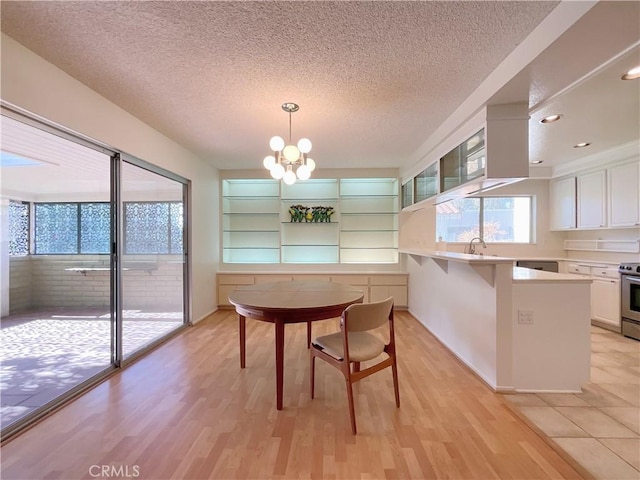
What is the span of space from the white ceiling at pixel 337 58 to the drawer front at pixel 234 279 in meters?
2.60

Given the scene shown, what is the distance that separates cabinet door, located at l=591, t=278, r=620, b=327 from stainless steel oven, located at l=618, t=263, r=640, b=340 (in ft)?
0.32

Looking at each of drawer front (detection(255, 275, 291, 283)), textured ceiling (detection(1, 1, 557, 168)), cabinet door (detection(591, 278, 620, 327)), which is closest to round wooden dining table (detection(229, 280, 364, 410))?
textured ceiling (detection(1, 1, 557, 168))

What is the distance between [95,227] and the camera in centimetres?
258

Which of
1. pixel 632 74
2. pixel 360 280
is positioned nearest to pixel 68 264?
pixel 360 280

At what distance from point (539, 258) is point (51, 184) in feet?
21.4

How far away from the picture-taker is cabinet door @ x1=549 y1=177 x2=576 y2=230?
14.7 ft

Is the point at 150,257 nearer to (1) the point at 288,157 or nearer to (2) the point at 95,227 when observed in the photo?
(2) the point at 95,227

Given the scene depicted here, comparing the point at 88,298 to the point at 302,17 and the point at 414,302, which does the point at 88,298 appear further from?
the point at 414,302

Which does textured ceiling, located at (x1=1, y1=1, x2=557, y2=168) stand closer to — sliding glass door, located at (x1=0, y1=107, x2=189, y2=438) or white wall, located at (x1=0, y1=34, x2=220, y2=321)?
white wall, located at (x1=0, y1=34, x2=220, y2=321)

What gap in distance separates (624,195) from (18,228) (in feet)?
20.8

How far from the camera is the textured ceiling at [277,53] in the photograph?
1.51 meters

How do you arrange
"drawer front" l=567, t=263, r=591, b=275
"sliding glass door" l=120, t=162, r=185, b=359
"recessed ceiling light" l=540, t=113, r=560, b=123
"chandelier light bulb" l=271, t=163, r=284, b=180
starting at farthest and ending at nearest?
"drawer front" l=567, t=263, r=591, b=275 → "sliding glass door" l=120, t=162, r=185, b=359 → "recessed ceiling light" l=540, t=113, r=560, b=123 → "chandelier light bulb" l=271, t=163, r=284, b=180

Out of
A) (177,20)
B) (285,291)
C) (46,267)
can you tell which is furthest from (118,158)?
(285,291)

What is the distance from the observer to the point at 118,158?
8.95ft
